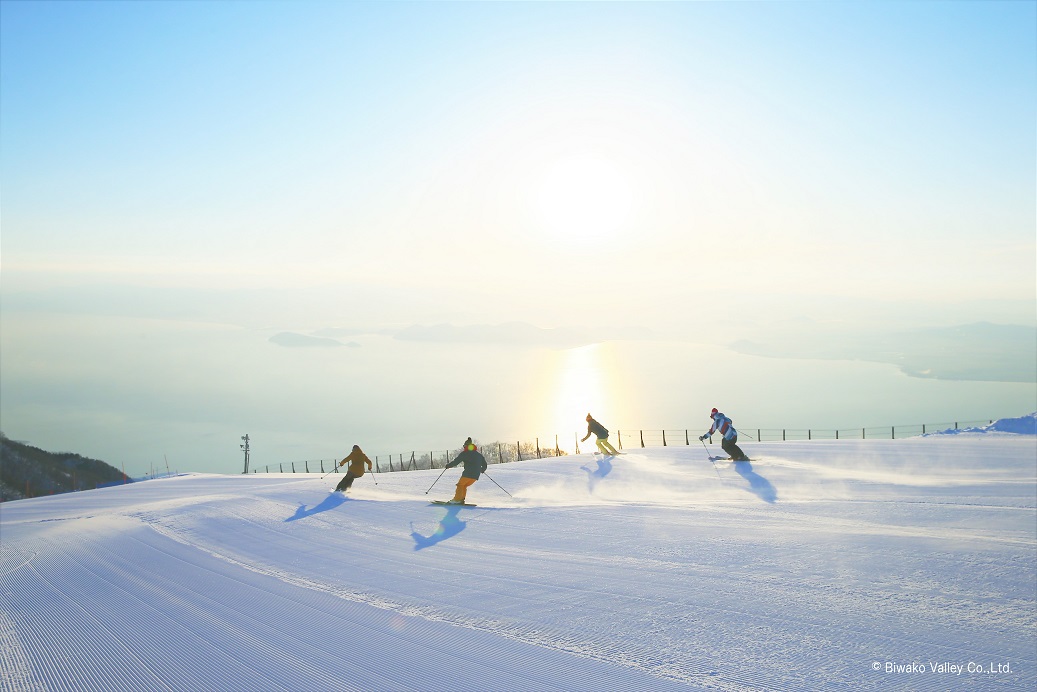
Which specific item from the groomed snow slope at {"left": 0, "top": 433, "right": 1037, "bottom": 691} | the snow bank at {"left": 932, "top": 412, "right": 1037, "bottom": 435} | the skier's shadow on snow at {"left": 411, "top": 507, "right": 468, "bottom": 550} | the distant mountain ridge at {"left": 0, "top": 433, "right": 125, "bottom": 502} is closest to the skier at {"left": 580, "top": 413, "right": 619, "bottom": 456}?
the groomed snow slope at {"left": 0, "top": 433, "right": 1037, "bottom": 691}

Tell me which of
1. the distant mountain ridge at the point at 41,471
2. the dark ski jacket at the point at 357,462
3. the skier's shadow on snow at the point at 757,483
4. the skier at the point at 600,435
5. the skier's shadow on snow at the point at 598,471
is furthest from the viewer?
the distant mountain ridge at the point at 41,471

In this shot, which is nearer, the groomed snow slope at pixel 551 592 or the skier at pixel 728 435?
the groomed snow slope at pixel 551 592

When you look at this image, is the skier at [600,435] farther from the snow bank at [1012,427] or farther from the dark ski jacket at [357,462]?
the snow bank at [1012,427]

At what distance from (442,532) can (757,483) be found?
347 inches

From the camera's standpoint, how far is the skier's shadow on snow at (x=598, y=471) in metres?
20.9

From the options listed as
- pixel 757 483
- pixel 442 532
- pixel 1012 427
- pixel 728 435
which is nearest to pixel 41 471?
pixel 728 435

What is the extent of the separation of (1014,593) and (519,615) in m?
6.07

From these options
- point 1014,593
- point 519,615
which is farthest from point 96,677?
point 1014,593

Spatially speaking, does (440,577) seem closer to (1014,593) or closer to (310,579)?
(310,579)

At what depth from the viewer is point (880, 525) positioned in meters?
13.0

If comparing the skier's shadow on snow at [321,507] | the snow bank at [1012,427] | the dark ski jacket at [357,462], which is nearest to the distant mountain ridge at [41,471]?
the dark ski jacket at [357,462]

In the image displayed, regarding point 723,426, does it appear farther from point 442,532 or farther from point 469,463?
point 442,532

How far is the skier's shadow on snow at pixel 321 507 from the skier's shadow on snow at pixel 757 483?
33.1 ft

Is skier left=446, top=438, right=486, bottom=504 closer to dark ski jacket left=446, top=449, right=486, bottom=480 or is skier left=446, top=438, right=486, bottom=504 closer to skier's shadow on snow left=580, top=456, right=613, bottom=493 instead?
dark ski jacket left=446, top=449, right=486, bottom=480
